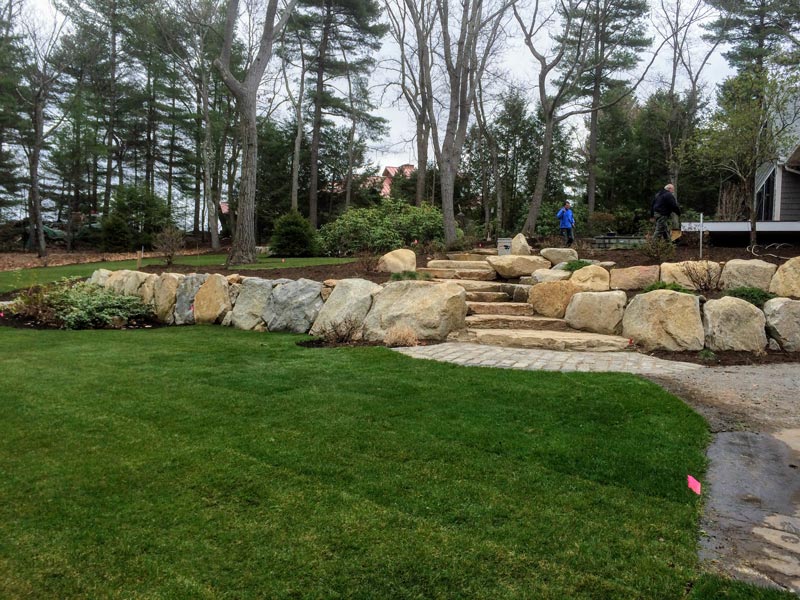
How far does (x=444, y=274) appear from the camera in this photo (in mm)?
9055

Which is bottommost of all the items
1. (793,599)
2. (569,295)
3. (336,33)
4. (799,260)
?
(793,599)

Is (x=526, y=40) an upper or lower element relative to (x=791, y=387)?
upper

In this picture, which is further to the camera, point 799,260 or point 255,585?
point 799,260

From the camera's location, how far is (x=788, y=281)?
6.34m

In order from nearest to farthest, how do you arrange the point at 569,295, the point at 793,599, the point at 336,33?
the point at 793,599, the point at 569,295, the point at 336,33

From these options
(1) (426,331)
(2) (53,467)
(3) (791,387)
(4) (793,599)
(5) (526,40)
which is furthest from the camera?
(5) (526,40)

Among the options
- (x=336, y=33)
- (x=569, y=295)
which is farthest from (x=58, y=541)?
(x=336, y=33)

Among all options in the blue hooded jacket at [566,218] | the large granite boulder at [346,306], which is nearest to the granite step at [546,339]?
the large granite boulder at [346,306]

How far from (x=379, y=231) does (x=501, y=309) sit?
296 inches

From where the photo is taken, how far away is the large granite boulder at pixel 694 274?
6.91 m

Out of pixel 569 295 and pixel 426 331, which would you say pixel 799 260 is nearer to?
pixel 569 295

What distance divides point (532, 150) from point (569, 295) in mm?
18847

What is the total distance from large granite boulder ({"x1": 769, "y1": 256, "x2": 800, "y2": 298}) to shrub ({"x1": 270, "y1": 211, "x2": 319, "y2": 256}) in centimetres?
1126

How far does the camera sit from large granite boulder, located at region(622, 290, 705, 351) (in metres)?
5.45
